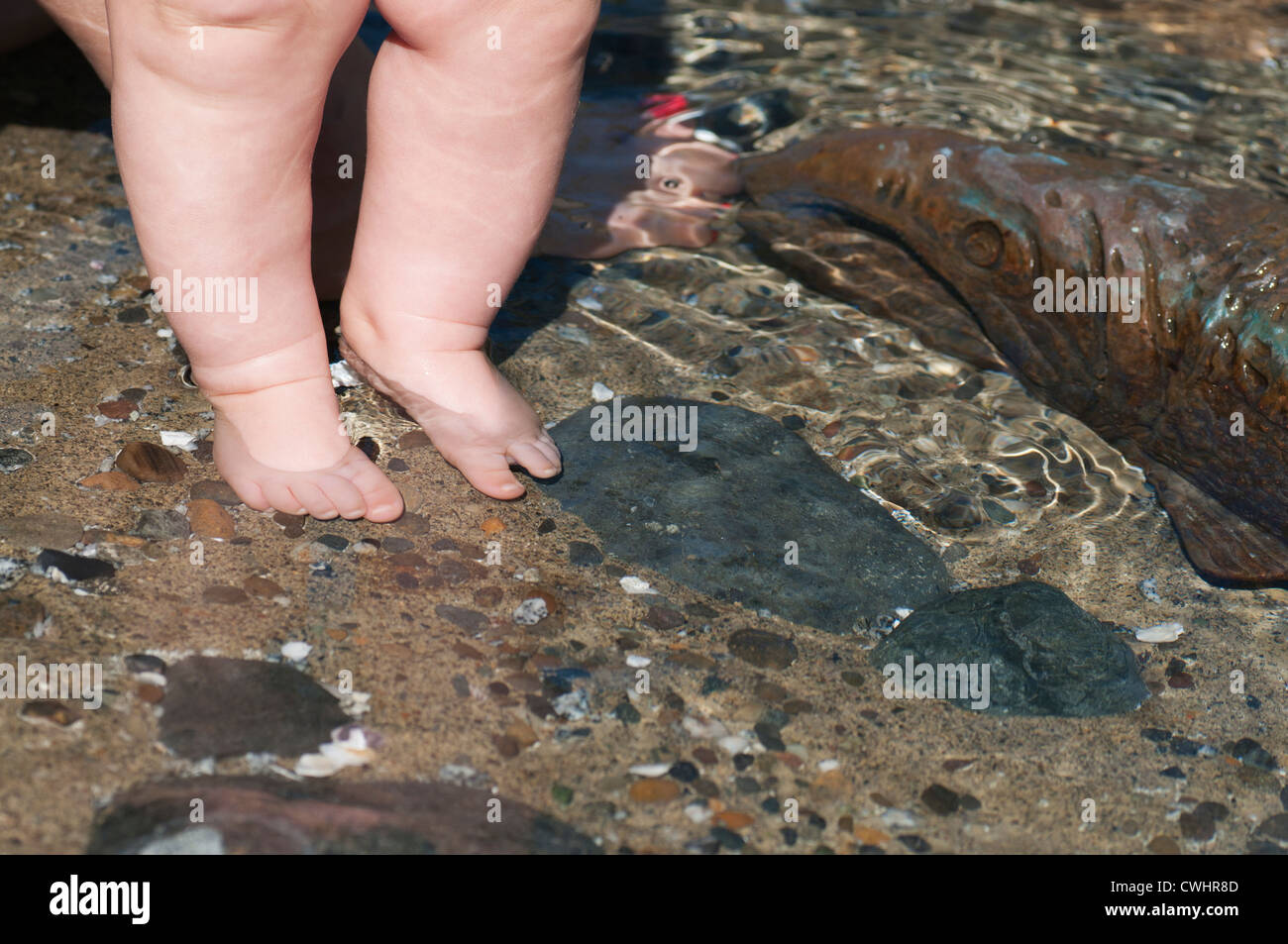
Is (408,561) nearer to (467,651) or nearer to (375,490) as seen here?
(375,490)

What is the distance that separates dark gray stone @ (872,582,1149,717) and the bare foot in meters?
1.57

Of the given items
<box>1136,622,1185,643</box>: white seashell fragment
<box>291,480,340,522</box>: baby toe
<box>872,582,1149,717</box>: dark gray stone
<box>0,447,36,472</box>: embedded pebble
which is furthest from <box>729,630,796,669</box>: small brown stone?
<box>0,447,36,472</box>: embedded pebble

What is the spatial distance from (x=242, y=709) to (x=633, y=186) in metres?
2.30

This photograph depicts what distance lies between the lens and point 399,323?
2.37m

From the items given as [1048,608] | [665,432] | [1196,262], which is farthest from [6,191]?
[1196,262]

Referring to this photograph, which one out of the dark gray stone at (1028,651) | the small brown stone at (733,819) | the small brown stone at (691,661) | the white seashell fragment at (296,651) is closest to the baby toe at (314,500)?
the white seashell fragment at (296,651)

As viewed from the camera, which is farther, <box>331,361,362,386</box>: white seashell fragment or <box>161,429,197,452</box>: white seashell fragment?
<box>331,361,362,386</box>: white seashell fragment

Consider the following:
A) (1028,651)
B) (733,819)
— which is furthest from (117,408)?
(1028,651)

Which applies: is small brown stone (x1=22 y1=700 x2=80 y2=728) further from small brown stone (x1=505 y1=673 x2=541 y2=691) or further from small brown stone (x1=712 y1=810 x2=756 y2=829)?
small brown stone (x1=712 y1=810 x2=756 y2=829)

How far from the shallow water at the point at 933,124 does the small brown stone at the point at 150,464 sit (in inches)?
45.4

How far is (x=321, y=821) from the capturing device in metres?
1.61

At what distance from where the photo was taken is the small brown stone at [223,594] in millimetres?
1973

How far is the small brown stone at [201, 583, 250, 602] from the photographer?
1973 millimetres
